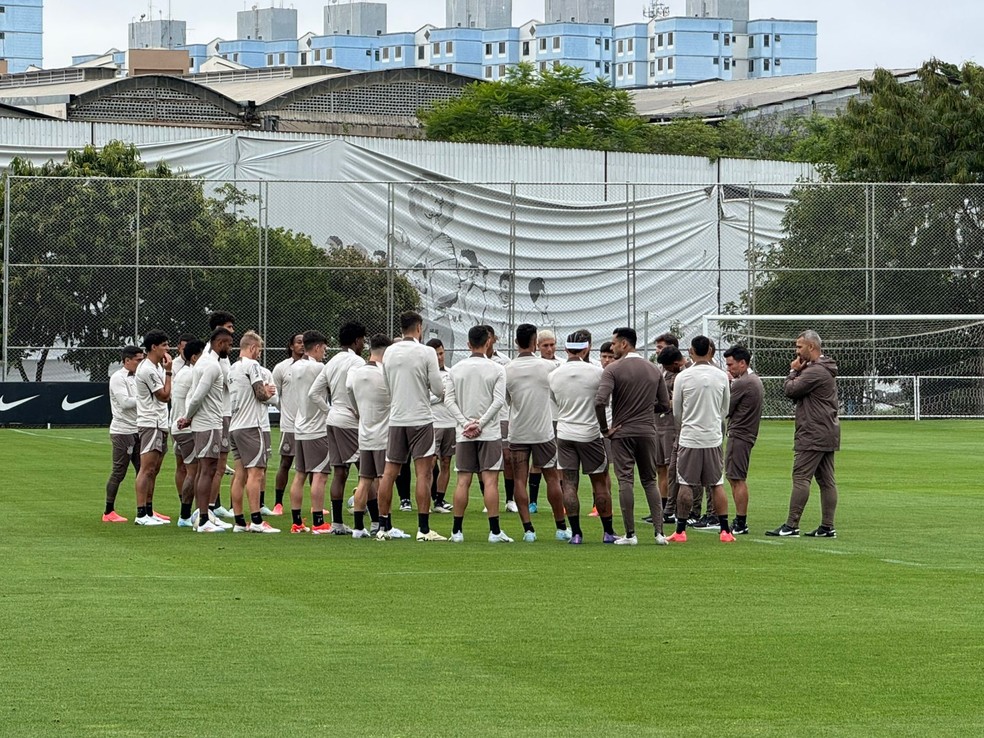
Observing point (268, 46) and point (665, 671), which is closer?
point (665, 671)

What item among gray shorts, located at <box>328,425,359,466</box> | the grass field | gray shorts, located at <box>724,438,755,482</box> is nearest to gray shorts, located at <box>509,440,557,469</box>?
the grass field

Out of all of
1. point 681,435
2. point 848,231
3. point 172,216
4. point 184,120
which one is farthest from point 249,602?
point 184,120

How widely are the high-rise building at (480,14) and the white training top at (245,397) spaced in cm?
16241

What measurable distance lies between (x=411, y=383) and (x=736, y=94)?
2833 inches

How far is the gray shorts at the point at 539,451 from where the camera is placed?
1494 centimetres

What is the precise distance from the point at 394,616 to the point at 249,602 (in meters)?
1.20

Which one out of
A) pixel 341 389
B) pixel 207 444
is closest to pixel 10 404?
pixel 207 444

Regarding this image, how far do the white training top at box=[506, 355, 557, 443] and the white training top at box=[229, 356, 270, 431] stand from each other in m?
2.60

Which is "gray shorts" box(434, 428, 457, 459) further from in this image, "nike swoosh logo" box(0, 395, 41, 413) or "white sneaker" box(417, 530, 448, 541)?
"nike swoosh logo" box(0, 395, 41, 413)

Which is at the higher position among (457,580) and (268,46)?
(268,46)

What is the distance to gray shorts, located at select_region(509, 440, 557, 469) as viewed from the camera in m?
14.9

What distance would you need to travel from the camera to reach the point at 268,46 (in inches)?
6964

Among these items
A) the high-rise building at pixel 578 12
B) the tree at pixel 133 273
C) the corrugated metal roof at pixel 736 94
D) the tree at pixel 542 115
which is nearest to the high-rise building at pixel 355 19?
the high-rise building at pixel 578 12

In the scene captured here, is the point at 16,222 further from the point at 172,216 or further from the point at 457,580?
the point at 457,580
